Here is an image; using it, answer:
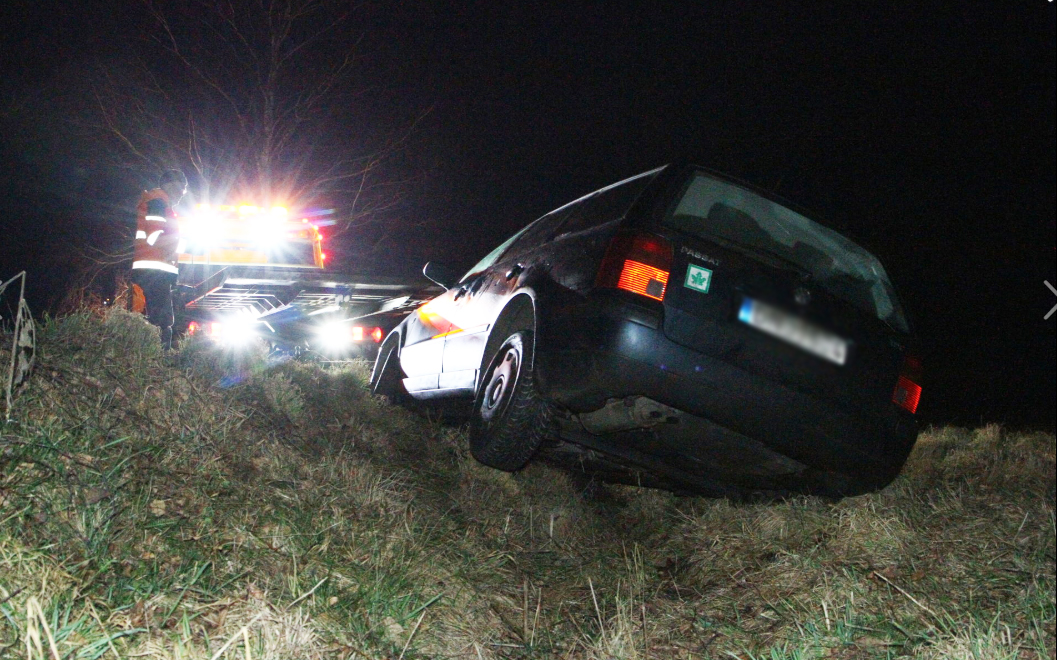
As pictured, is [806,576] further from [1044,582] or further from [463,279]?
[463,279]

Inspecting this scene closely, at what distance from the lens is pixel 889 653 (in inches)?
108

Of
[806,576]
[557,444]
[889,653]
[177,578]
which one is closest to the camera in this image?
[177,578]

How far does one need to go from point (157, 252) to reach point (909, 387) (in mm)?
5491

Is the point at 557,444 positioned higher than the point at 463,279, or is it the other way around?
the point at 463,279

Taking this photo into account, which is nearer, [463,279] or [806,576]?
[806,576]

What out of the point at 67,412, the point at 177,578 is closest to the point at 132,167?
the point at 67,412

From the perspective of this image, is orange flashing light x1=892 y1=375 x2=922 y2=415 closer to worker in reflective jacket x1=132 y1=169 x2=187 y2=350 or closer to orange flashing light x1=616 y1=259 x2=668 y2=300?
orange flashing light x1=616 y1=259 x2=668 y2=300

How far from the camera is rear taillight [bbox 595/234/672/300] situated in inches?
118

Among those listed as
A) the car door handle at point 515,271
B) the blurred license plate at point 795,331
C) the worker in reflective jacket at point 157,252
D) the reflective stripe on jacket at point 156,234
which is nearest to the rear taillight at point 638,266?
the car door handle at point 515,271

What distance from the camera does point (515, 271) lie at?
4.07 m

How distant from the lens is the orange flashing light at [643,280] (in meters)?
3.00

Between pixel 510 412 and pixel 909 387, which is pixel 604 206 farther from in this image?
pixel 909 387

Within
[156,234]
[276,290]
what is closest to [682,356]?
[276,290]

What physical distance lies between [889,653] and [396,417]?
3.20 meters
